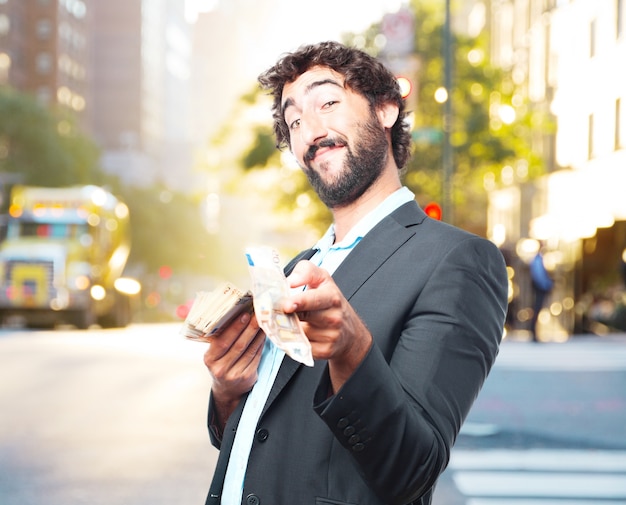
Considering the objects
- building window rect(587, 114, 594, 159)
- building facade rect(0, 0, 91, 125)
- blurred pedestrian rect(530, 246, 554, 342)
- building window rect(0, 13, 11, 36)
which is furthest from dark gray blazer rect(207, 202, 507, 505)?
building window rect(0, 13, 11, 36)

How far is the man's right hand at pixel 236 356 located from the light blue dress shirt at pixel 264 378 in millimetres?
37

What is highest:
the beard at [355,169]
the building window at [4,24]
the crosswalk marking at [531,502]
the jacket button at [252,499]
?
the building window at [4,24]

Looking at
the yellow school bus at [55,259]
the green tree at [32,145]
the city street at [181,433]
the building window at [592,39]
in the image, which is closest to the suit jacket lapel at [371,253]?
the city street at [181,433]

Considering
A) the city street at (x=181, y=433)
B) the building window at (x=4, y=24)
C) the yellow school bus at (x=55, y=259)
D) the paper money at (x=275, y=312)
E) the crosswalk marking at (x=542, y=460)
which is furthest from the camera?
the building window at (x=4, y=24)

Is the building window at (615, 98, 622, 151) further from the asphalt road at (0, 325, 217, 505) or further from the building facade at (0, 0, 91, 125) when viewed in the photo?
the building facade at (0, 0, 91, 125)

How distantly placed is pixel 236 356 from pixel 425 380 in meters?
0.55

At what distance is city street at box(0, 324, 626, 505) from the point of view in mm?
8125

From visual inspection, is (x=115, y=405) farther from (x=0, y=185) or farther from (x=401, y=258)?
(x=0, y=185)

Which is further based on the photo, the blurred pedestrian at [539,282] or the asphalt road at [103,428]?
the blurred pedestrian at [539,282]

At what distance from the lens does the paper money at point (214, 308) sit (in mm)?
2398

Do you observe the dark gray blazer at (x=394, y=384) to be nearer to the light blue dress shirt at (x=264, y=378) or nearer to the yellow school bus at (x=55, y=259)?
the light blue dress shirt at (x=264, y=378)

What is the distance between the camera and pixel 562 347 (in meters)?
20.3

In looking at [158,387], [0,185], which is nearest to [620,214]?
[158,387]

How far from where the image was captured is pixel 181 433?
10422mm
